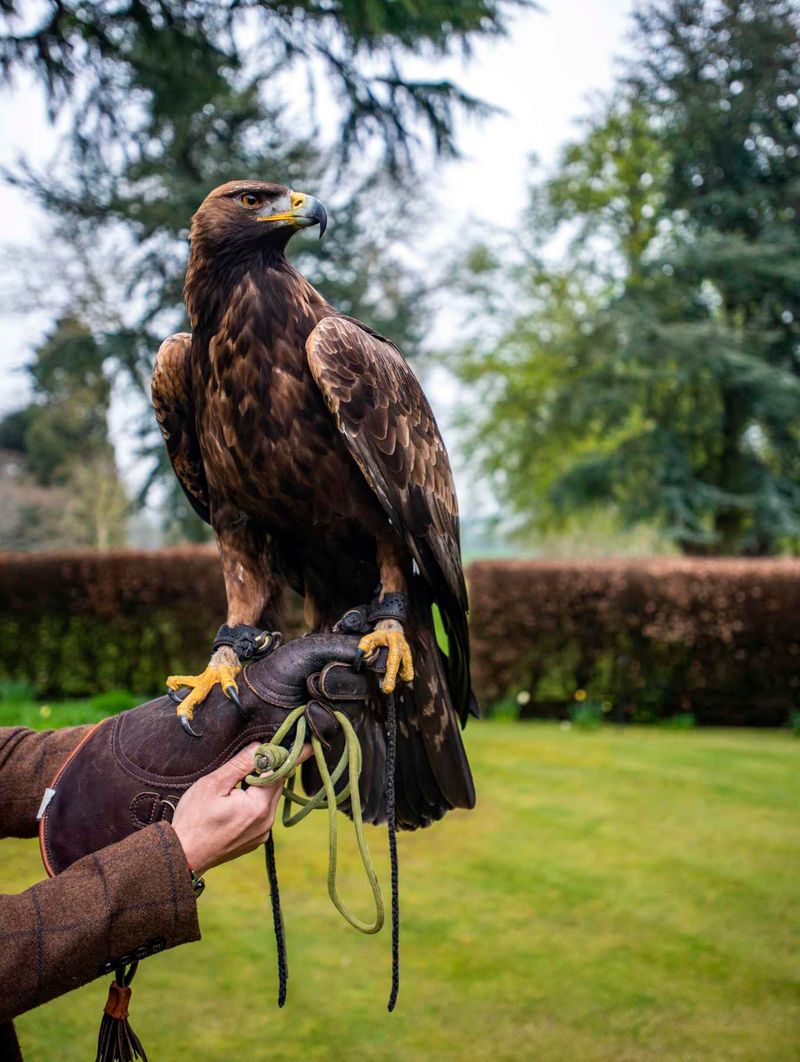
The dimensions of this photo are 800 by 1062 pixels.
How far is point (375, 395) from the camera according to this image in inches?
75.5

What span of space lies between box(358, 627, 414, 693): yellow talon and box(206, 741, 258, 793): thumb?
1.05ft

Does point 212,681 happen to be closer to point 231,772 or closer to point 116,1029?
point 231,772

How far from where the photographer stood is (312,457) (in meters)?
1.89

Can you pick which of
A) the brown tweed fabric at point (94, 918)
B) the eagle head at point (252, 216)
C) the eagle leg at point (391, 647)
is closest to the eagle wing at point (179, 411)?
the eagle head at point (252, 216)

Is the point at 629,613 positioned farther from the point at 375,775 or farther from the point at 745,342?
the point at 745,342

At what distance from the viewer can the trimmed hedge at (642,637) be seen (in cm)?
830

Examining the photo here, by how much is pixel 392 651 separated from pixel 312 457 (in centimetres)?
43

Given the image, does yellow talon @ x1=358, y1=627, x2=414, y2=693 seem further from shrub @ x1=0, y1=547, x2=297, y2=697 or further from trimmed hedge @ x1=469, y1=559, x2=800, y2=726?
trimmed hedge @ x1=469, y1=559, x2=800, y2=726

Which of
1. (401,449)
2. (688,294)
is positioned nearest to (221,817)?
(401,449)

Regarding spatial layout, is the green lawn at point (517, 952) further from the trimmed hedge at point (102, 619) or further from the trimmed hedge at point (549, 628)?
the trimmed hedge at point (102, 619)

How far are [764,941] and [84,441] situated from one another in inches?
705

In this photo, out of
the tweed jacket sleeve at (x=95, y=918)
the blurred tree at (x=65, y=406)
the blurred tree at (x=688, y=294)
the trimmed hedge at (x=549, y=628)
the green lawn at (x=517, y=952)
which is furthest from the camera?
the blurred tree at (x=688, y=294)

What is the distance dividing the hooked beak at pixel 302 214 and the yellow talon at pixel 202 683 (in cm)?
92

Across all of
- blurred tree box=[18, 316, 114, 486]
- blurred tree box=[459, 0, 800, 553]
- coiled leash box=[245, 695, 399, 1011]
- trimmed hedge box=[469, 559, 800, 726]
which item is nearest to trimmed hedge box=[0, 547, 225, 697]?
trimmed hedge box=[469, 559, 800, 726]
